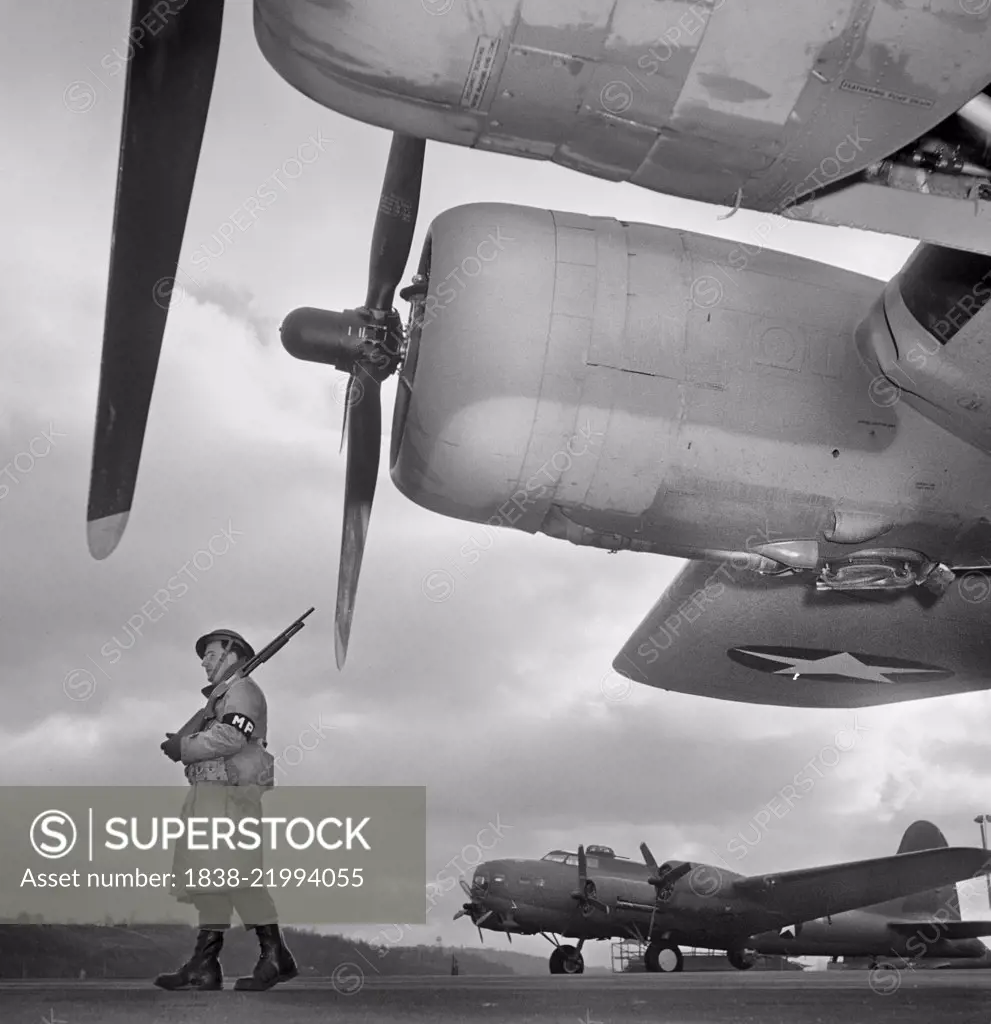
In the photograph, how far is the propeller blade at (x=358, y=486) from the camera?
786 cm

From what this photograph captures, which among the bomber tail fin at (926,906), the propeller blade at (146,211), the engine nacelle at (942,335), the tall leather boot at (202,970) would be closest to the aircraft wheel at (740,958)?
the bomber tail fin at (926,906)

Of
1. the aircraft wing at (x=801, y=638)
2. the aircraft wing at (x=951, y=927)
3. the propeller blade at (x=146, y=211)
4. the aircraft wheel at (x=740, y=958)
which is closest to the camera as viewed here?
the propeller blade at (x=146, y=211)

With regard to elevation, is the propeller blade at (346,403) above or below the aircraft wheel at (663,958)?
above

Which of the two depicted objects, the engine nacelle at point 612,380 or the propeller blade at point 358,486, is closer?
the engine nacelle at point 612,380

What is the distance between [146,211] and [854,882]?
19.8 metres

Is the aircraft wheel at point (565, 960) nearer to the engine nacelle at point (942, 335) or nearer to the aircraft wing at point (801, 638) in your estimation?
the aircraft wing at point (801, 638)

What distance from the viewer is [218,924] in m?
5.74

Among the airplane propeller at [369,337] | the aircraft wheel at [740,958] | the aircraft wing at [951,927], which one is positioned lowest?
the aircraft wheel at [740,958]

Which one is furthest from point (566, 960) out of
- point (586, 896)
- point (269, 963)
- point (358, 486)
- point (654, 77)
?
point (654, 77)

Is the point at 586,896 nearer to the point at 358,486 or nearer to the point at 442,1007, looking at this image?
the point at 358,486

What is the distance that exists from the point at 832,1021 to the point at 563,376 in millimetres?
3531

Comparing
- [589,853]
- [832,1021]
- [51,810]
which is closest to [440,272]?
[832,1021]

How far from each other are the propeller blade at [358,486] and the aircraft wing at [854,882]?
15.4 m

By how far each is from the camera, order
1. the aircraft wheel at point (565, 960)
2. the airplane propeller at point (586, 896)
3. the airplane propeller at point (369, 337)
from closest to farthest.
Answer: the airplane propeller at point (369, 337) < the aircraft wheel at point (565, 960) < the airplane propeller at point (586, 896)
